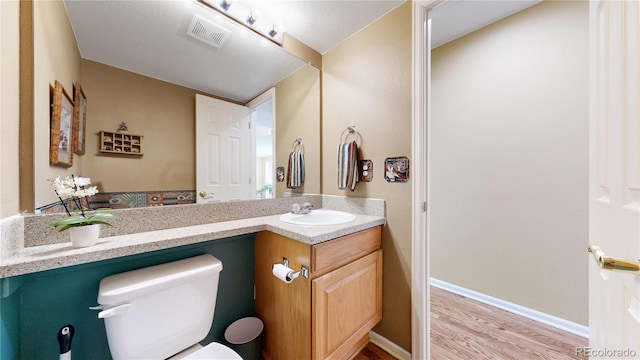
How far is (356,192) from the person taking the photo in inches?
63.9

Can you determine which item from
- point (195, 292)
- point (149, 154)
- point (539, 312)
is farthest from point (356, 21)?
point (539, 312)

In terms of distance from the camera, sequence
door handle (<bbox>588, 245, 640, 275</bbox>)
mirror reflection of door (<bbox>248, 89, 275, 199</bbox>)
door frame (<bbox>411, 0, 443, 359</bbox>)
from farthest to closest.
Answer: mirror reflection of door (<bbox>248, 89, 275, 199</bbox>) → door frame (<bbox>411, 0, 443, 359</bbox>) → door handle (<bbox>588, 245, 640, 275</bbox>)

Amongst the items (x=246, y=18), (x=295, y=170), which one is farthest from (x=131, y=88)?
(x=295, y=170)

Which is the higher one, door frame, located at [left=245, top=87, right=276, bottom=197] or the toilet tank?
door frame, located at [left=245, top=87, right=276, bottom=197]

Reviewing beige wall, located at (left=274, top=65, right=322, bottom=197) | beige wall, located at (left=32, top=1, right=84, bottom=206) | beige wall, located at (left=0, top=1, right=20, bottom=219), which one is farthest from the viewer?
beige wall, located at (left=274, top=65, right=322, bottom=197)

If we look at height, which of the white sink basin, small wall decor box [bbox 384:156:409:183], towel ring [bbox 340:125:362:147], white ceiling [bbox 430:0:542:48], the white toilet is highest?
white ceiling [bbox 430:0:542:48]

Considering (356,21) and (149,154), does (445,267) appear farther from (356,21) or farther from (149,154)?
(149,154)

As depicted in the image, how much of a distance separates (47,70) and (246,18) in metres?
1.06

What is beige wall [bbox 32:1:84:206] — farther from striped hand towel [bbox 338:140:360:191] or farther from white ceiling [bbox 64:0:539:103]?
striped hand towel [bbox 338:140:360:191]

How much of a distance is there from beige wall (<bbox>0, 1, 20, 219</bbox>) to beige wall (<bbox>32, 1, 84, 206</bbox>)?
41 millimetres

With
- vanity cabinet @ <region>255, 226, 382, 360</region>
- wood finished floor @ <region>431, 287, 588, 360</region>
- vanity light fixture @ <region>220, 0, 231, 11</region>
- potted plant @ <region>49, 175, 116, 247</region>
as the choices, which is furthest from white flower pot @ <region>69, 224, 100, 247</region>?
wood finished floor @ <region>431, 287, 588, 360</region>

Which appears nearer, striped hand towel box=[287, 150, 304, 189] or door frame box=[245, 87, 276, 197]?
door frame box=[245, 87, 276, 197]

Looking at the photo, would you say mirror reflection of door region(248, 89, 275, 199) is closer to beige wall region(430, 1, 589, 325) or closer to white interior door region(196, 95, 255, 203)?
white interior door region(196, 95, 255, 203)

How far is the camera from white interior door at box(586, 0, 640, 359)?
0.46 meters
